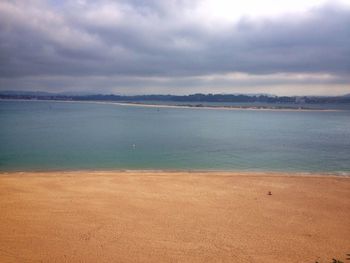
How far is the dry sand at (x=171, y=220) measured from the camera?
10.9 meters

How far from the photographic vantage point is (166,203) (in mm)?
15695

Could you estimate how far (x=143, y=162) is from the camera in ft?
92.4

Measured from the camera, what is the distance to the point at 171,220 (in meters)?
13.6

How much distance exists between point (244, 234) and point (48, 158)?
72.7 feet

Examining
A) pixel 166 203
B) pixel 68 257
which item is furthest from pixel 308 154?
pixel 68 257

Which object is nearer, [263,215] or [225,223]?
[225,223]

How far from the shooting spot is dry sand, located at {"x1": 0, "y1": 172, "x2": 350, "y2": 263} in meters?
10.9

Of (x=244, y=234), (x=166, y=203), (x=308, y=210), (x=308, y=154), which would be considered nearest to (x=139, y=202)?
(x=166, y=203)

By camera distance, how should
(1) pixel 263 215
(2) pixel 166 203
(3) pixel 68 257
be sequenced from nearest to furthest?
(3) pixel 68 257, (1) pixel 263 215, (2) pixel 166 203

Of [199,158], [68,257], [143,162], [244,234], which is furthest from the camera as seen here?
[199,158]

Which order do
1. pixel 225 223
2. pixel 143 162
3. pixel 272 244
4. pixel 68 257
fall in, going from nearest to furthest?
1. pixel 68 257
2. pixel 272 244
3. pixel 225 223
4. pixel 143 162

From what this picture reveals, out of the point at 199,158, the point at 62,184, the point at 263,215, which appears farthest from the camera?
the point at 199,158

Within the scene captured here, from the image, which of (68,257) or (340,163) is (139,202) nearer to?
(68,257)

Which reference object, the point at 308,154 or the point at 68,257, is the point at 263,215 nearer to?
the point at 68,257
